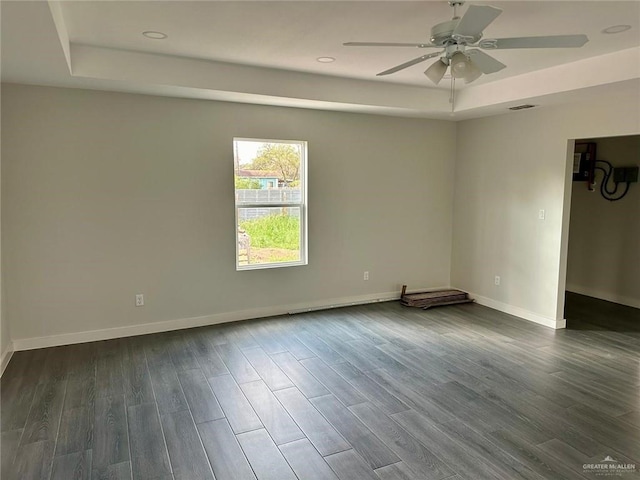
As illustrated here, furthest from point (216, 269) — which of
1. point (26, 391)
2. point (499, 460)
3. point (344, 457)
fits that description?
point (499, 460)

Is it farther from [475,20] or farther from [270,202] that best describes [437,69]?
[270,202]

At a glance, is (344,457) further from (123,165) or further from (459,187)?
(459,187)

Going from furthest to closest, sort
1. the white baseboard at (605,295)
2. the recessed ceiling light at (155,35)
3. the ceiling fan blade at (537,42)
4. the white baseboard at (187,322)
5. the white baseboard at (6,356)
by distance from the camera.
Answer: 1. the white baseboard at (605,295)
2. the white baseboard at (187,322)
3. the white baseboard at (6,356)
4. the recessed ceiling light at (155,35)
5. the ceiling fan blade at (537,42)

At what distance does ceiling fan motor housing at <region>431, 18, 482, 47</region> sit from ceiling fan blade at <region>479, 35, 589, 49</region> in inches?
3.1

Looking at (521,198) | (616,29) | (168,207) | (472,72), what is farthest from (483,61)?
(168,207)

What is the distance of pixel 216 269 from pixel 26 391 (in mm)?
1960

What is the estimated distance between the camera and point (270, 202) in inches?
191

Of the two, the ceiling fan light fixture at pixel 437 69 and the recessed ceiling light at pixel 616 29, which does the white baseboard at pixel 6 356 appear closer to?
the ceiling fan light fixture at pixel 437 69

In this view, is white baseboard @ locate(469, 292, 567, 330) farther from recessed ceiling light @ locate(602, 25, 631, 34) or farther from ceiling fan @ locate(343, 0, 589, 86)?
ceiling fan @ locate(343, 0, 589, 86)

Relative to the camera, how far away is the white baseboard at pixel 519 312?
4.62 meters

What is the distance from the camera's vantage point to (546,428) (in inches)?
106

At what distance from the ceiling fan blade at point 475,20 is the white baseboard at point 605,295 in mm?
4658

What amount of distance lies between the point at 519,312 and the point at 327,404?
3056mm

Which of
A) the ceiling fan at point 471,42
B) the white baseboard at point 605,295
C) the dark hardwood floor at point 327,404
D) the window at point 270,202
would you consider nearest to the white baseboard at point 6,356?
the dark hardwood floor at point 327,404
